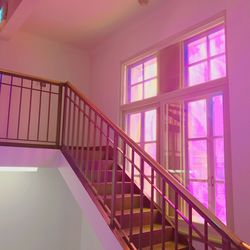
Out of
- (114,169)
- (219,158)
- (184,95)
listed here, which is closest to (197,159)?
(219,158)

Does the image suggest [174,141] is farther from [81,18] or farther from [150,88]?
[81,18]

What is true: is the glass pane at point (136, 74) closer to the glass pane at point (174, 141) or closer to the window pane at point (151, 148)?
the glass pane at point (174, 141)

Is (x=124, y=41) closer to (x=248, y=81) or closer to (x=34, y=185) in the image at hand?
(x=248, y=81)

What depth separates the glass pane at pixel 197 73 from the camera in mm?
3623

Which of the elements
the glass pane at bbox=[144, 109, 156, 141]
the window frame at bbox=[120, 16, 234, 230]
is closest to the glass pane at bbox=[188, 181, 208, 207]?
the window frame at bbox=[120, 16, 234, 230]

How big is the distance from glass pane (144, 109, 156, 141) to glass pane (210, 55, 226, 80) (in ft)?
3.59

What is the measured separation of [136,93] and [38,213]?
8.82ft

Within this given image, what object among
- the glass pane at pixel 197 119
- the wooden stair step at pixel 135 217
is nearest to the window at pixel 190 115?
the glass pane at pixel 197 119

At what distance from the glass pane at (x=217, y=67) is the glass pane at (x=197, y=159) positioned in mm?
822

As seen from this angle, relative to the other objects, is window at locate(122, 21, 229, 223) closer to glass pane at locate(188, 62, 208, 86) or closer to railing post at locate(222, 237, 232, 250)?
glass pane at locate(188, 62, 208, 86)

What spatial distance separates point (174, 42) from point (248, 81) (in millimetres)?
1416

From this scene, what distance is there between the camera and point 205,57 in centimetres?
366

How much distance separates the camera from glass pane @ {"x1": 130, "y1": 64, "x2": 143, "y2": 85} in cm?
476

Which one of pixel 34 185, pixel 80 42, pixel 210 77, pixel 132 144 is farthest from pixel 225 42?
pixel 34 185
